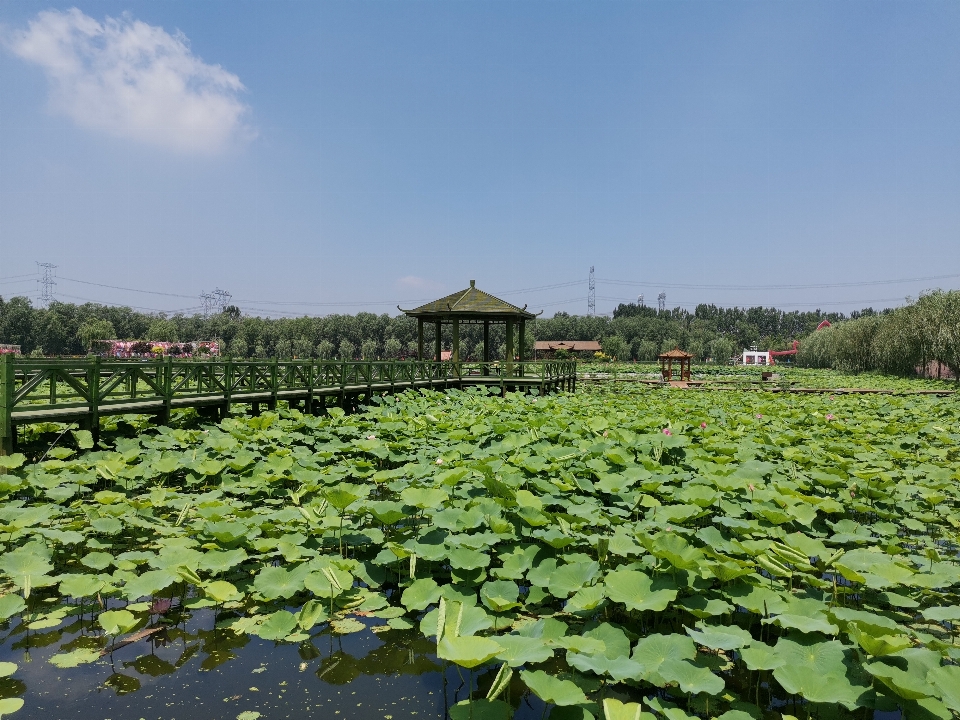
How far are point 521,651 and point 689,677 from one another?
565 mm

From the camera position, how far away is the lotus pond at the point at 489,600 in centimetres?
195

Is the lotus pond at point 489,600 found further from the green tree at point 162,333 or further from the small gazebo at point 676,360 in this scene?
the green tree at point 162,333

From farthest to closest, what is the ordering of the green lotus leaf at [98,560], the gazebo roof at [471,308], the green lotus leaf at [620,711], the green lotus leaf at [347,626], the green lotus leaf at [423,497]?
the gazebo roof at [471,308]
the green lotus leaf at [423,497]
the green lotus leaf at [98,560]
the green lotus leaf at [347,626]
the green lotus leaf at [620,711]

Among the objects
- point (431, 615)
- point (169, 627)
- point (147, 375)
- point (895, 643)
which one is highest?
point (147, 375)

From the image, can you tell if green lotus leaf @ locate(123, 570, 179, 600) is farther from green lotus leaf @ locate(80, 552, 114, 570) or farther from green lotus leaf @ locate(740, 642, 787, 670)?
green lotus leaf @ locate(740, 642, 787, 670)

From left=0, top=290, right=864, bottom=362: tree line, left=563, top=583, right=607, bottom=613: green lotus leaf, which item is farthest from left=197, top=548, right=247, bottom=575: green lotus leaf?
left=0, top=290, right=864, bottom=362: tree line

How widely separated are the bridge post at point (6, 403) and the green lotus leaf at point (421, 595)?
5.23 metres

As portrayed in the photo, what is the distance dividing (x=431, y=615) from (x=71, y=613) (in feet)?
6.26

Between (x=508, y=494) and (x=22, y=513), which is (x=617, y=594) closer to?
(x=508, y=494)

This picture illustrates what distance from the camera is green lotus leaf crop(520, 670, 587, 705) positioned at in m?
1.71

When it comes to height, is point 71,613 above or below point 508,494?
below

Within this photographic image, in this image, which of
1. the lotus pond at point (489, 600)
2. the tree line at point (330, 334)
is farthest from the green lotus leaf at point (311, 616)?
the tree line at point (330, 334)

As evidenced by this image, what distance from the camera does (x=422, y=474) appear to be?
4.50 m

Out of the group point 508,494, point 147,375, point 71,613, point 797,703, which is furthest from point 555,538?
point 147,375
